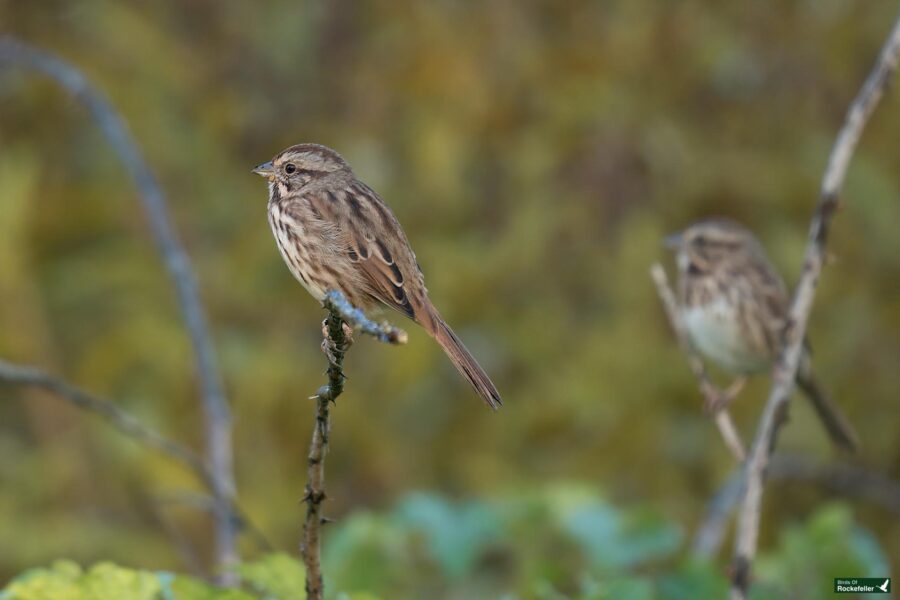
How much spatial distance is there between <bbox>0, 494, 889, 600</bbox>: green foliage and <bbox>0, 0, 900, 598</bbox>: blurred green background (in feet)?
6.94

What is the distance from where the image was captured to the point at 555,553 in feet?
13.2

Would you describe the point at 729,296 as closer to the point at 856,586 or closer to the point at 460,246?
the point at 460,246

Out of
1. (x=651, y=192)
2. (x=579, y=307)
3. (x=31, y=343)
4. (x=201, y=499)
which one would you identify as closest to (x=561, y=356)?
(x=579, y=307)

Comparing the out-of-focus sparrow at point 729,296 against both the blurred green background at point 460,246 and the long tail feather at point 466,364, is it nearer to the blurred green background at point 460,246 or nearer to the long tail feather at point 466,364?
the blurred green background at point 460,246

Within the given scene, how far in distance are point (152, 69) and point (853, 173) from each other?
342 centimetres

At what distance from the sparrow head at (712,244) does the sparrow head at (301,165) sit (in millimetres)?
2226

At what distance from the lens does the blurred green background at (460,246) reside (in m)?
6.46

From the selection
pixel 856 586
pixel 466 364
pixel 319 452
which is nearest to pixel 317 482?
pixel 319 452

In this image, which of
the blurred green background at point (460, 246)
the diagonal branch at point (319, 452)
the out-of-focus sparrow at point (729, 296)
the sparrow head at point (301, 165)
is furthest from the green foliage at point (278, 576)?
the blurred green background at point (460, 246)

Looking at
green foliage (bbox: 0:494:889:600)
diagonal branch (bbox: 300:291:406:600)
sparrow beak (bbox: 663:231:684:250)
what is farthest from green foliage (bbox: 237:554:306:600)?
sparrow beak (bbox: 663:231:684:250)

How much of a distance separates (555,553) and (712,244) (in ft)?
6.36

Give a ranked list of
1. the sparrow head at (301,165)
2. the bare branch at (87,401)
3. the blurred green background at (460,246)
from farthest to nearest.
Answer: the blurred green background at (460,246), the sparrow head at (301,165), the bare branch at (87,401)

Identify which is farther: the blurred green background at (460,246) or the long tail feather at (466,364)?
the blurred green background at (460,246)

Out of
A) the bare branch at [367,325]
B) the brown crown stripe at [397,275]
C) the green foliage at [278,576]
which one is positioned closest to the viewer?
the bare branch at [367,325]
